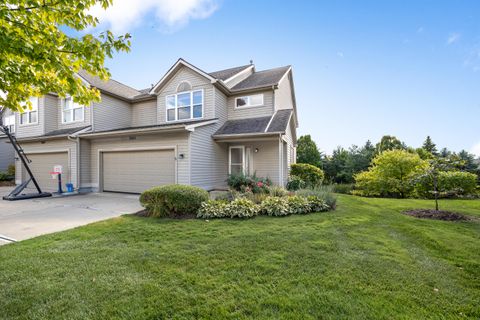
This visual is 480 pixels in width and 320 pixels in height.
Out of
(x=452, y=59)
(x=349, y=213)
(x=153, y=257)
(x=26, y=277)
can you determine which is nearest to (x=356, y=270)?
(x=153, y=257)

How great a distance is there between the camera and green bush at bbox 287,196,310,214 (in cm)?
673

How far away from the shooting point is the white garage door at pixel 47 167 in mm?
12164

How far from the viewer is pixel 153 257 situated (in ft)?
11.7

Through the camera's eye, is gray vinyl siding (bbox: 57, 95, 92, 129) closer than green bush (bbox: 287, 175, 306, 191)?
No

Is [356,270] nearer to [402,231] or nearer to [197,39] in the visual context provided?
[402,231]

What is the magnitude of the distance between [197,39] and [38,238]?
10.1 meters

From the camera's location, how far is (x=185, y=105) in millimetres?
12508

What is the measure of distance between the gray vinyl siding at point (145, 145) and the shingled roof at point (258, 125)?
2.18 metres

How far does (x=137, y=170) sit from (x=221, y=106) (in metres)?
5.79

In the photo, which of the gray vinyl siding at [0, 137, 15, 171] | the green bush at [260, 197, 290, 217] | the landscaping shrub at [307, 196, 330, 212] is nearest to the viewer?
the green bush at [260, 197, 290, 217]

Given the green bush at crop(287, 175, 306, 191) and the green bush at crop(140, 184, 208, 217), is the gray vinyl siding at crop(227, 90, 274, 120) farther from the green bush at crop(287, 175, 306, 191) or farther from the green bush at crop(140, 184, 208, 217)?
the green bush at crop(140, 184, 208, 217)

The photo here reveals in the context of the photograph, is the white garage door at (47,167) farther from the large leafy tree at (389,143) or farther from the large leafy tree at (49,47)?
the large leafy tree at (389,143)

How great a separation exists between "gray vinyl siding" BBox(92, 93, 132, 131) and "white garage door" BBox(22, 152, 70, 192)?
255 centimetres

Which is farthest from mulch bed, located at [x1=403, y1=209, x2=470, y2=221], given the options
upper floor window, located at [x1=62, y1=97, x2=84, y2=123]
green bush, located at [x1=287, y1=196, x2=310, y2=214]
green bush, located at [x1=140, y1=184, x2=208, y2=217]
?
upper floor window, located at [x1=62, y1=97, x2=84, y2=123]
